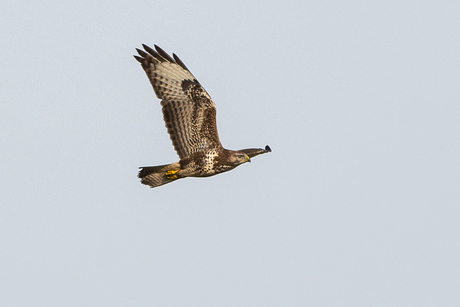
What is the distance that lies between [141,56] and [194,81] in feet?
3.58

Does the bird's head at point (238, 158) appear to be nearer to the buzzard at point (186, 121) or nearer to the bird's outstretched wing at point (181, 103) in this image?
the buzzard at point (186, 121)

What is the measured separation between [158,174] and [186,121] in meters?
1.11

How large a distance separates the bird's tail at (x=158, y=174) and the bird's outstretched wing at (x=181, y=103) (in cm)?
28

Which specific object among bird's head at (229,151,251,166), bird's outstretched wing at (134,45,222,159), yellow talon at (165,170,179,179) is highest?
bird's outstretched wing at (134,45,222,159)

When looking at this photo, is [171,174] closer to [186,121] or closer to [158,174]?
[158,174]

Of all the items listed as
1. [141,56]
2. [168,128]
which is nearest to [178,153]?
[168,128]

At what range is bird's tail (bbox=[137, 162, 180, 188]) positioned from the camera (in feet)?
72.1

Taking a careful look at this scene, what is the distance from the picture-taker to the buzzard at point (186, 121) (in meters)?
21.8

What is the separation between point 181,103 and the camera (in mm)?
21828

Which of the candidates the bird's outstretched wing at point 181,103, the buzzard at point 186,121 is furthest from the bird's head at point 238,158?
the bird's outstretched wing at point 181,103

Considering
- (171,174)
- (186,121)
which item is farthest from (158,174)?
(186,121)

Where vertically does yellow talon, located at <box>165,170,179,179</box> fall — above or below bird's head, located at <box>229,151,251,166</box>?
below

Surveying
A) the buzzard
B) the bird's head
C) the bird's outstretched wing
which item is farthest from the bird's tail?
the bird's head

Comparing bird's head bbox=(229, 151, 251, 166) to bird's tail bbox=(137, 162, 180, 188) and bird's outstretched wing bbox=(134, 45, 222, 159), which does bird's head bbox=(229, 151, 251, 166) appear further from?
bird's tail bbox=(137, 162, 180, 188)
